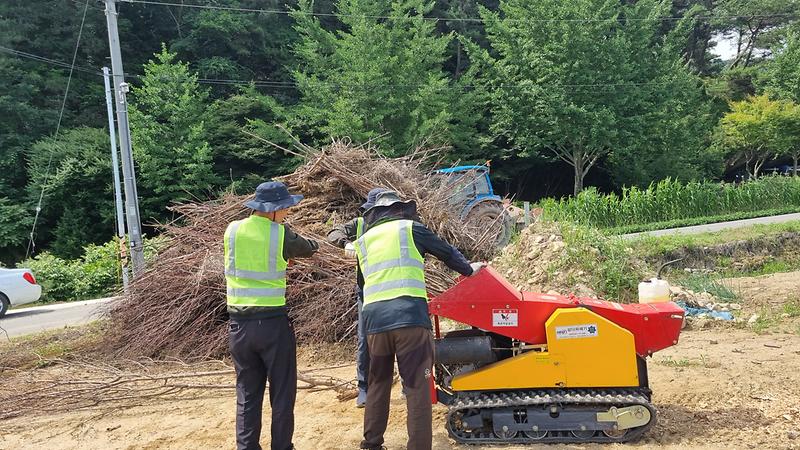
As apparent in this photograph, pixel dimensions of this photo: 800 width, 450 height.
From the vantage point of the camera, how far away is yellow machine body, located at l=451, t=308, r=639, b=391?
4.03m

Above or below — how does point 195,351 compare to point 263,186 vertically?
below

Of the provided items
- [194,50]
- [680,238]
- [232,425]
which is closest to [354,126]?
[194,50]

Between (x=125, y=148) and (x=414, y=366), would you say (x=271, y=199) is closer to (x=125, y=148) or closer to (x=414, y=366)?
(x=414, y=366)

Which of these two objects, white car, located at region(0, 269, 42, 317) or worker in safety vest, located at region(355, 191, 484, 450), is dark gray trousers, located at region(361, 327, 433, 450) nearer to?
worker in safety vest, located at region(355, 191, 484, 450)

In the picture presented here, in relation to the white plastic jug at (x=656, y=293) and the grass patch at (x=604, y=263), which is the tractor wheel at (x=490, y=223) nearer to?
the grass patch at (x=604, y=263)

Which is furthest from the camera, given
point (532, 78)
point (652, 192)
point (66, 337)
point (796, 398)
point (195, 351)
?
point (532, 78)

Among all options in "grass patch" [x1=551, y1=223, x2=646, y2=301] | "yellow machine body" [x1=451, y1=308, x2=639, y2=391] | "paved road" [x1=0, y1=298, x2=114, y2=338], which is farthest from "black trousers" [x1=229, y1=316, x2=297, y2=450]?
"paved road" [x1=0, y1=298, x2=114, y2=338]

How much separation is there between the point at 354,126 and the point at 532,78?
28.9 ft

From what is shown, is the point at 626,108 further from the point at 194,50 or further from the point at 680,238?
the point at 194,50

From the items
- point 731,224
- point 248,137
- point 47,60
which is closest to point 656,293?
point 731,224

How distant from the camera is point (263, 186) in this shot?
13.0 feet

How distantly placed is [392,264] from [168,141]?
21.5 metres

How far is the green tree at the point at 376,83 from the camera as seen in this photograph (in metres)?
23.1

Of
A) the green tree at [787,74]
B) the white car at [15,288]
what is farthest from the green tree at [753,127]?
the white car at [15,288]
